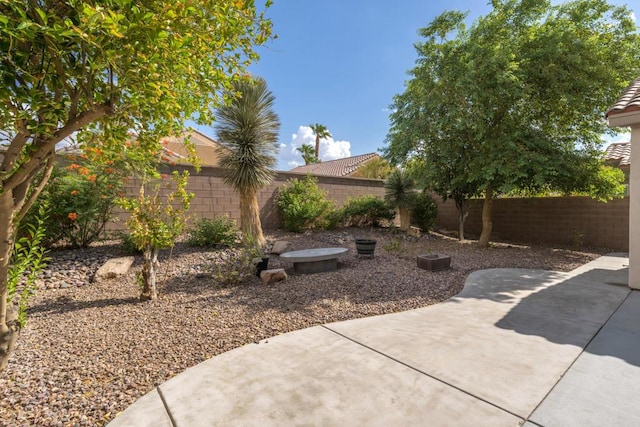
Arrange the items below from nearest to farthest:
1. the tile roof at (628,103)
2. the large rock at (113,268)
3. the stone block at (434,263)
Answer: the tile roof at (628,103)
the large rock at (113,268)
the stone block at (434,263)

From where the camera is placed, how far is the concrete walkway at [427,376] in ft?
6.39

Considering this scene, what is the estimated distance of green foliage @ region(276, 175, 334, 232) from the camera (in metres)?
9.63

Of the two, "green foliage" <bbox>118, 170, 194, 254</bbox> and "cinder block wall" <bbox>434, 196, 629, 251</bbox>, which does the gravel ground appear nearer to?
"green foliage" <bbox>118, 170, 194, 254</bbox>

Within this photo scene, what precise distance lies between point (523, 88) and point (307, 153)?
1148 inches

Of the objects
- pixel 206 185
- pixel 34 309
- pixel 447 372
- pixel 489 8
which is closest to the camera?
pixel 447 372

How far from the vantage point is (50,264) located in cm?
537

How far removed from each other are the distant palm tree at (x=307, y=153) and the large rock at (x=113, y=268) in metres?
29.9

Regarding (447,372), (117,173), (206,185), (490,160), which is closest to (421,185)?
(490,160)

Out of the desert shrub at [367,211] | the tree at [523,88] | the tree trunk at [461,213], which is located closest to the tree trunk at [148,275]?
the tree at [523,88]

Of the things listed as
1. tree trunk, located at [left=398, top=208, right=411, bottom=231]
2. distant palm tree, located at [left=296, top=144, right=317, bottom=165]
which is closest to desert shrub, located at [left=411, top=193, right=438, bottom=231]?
tree trunk, located at [left=398, top=208, right=411, bottom=231]

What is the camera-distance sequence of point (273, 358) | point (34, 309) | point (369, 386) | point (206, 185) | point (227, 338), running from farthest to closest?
point (206, 185) → point (34, 309) → point (227, 338) → point (273, 358) → point (369, 386)

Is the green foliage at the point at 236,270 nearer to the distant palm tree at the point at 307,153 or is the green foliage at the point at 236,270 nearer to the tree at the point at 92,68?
the tree at the point at 92,68

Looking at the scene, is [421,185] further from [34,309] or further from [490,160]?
[34,309]

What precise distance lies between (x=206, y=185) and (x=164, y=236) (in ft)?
16.7
